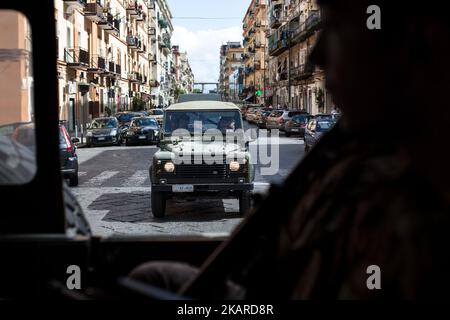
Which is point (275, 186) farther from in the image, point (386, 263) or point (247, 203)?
point (247, 203)

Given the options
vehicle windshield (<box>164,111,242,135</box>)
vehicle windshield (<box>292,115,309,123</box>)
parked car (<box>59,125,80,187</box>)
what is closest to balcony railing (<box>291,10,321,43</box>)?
vehicle windshield (<box>292,115,309,123</box>)

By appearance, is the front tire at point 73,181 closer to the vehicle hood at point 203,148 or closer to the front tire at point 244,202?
the vehicle hood at point 203,148

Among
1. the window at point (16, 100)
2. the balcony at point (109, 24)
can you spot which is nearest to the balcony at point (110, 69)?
the balcony at point (109, 24)

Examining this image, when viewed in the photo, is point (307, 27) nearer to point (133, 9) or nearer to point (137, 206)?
point (133, 9)

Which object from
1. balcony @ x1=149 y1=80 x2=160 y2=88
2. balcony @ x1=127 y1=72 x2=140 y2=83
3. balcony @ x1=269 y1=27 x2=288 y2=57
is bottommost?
balcony @ x1=127 y1=72 x2=140 y2=83

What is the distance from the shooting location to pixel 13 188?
251cm

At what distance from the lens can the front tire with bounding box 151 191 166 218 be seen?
31.2 feet

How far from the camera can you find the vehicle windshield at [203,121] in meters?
10.5

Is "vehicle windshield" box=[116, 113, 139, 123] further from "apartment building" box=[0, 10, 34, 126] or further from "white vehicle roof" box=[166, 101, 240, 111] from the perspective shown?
"apartment building" box=[0, 10, 34, 126]

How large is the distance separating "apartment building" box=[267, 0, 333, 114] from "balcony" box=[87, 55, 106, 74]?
45.3 feet

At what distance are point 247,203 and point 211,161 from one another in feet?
2.75

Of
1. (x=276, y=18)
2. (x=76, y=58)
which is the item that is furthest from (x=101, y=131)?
(x=276, y=18)

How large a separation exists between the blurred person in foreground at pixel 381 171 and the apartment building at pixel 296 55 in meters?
39.1

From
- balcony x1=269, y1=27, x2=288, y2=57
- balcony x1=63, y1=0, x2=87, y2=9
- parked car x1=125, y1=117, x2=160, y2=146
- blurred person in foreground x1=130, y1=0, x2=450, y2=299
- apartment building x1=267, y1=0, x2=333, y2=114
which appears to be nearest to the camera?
blurred person in foreground x1=130, y1=0, x2=450, y2=299
